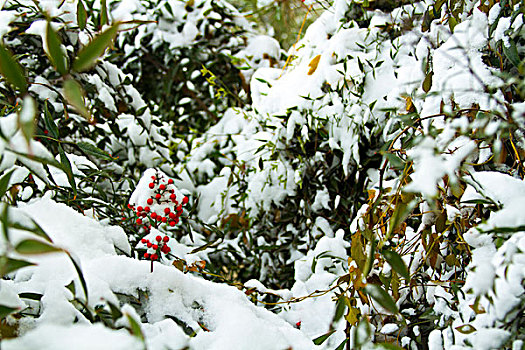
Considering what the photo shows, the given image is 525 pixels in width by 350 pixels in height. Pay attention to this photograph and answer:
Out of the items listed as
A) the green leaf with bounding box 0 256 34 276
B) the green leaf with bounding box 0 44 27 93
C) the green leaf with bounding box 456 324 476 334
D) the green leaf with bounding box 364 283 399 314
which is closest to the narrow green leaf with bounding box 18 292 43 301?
the green leaf with bounding box 0 256 34 276

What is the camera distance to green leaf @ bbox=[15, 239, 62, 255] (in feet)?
1.30

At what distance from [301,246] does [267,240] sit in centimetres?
16

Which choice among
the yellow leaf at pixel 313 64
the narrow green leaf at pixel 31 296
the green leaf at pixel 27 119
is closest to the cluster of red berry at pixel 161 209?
the narrow green leaf at pixel 31 296

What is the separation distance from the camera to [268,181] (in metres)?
1.58

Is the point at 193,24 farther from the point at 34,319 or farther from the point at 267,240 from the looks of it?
the point at 34,319

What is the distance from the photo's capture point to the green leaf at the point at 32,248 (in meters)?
0.40

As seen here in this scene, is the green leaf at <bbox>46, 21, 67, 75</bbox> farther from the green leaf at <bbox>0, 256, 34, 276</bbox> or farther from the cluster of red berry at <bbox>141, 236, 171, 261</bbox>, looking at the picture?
the cluster of red berry at <bbox>141, 236, 171, 261</bbox>

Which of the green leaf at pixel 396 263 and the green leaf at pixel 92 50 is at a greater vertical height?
the green leaf at pixel 92 50

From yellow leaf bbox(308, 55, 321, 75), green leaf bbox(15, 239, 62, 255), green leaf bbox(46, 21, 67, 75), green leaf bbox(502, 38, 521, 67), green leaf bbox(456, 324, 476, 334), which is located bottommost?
green leaf bbox(15, 239, 62, 255)

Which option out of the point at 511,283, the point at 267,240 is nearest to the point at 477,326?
the point at 511,283

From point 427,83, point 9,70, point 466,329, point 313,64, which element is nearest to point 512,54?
point 427,83

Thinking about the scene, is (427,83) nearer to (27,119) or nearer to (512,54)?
(512,54)

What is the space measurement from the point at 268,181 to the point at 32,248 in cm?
120

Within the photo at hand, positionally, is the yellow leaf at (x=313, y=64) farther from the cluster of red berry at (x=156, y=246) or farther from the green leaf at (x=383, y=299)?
the green leaf at (x=383, y=299)
